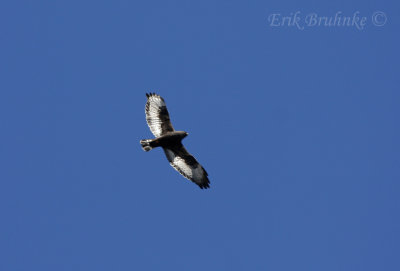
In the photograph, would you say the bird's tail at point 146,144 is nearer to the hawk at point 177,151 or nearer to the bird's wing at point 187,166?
the hawk at point 177,151

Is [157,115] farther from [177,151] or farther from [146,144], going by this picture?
[177,151]

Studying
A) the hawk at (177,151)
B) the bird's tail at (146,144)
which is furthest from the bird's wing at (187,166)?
the bird's tail at (146,144)

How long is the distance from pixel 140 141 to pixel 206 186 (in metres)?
3.48

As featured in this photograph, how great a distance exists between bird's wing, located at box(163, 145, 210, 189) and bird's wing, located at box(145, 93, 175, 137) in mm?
1019

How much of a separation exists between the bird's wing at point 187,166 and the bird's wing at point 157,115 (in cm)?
102

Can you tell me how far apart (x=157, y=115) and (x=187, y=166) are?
9.31ft

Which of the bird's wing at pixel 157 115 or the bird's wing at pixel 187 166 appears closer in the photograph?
the bird's wing at pixel 187 166

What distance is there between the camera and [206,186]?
91.7 ft

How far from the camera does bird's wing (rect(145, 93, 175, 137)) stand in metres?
28.7

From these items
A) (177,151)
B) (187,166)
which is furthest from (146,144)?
(187,166)

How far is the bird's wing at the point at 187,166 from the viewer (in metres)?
28.0

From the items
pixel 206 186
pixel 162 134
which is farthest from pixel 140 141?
pixel 206 186

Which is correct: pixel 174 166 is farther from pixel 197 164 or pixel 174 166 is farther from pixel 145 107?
pixel 145 107

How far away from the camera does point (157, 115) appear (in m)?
29.2
